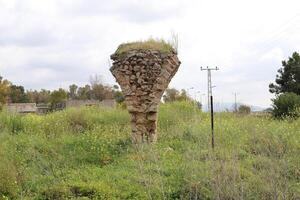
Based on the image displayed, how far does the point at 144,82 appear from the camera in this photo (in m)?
13.4

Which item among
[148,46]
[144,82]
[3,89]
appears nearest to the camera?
[144,82]

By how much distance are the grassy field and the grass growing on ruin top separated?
256 centimetres

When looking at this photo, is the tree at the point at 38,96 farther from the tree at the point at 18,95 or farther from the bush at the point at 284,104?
the bush at the point at 284,104

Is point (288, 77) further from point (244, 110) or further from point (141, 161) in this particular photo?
point (141, 161)

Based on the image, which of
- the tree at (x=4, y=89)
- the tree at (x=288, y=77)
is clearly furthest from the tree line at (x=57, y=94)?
the tree at (x=288, y=77)

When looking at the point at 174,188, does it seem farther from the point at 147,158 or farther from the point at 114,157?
the point at 114,157

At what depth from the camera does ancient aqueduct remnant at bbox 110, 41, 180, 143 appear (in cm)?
1339

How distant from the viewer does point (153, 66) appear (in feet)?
43.9

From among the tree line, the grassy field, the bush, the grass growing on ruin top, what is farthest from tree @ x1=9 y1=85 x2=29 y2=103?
the grass growing on ruin top

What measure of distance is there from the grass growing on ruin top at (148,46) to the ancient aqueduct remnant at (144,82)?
0.11 metres

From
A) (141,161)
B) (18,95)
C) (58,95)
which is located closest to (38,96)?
(18,95)

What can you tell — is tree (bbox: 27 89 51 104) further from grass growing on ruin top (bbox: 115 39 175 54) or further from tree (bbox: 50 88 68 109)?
grass growing on ruin top (bbox: 115 39 175 54)

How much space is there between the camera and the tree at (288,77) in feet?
116

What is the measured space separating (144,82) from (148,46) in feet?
3.55
